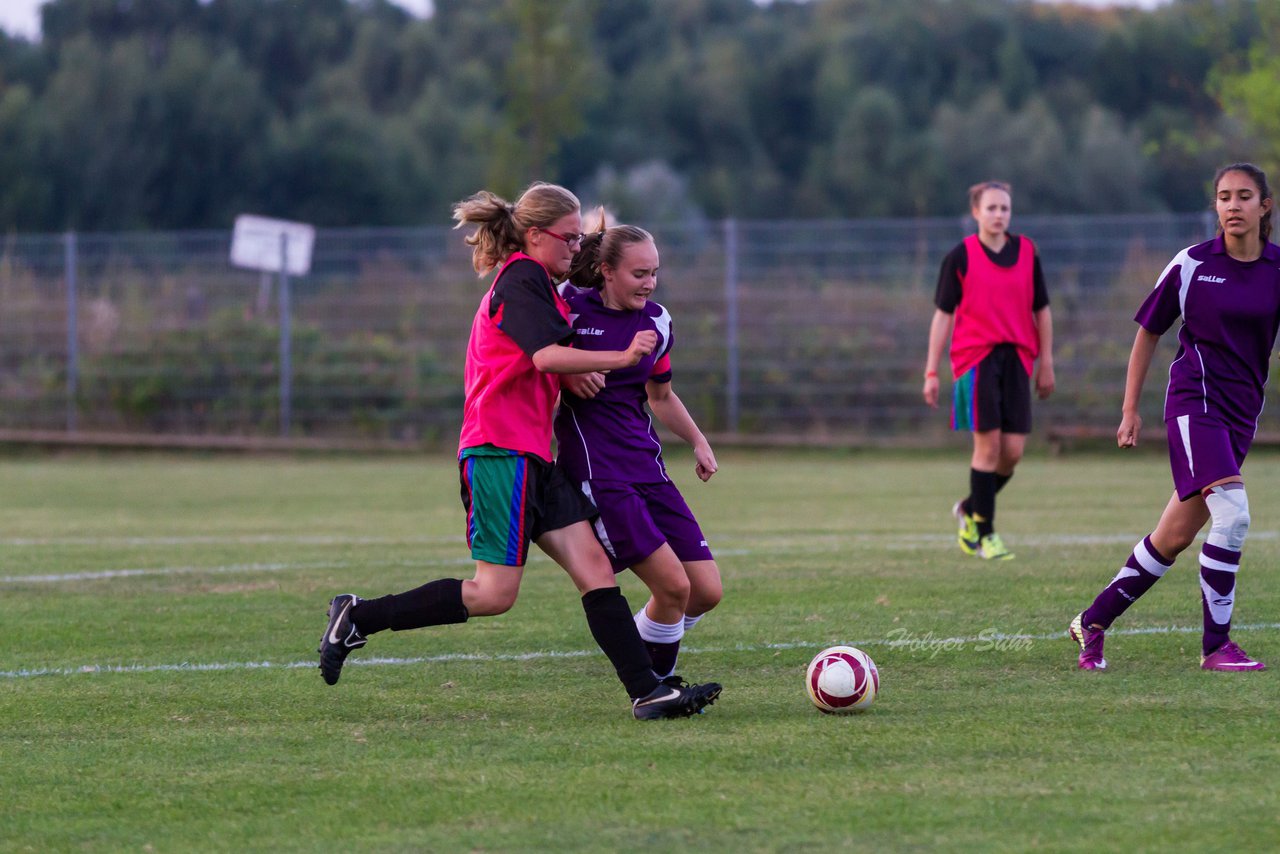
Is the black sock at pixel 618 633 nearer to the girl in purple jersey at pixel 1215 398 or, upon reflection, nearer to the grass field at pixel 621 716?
the grass field at pixel 621 716

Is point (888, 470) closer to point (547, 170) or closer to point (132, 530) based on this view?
point (132, 530)

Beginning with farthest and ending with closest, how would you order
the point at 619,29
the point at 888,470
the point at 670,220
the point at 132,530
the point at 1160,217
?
the point at 619,29 < the point at 670,220 < the point at 1160,217 < the point at 888,470 < the point at 132,530

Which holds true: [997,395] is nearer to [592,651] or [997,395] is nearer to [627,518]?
[592,651]

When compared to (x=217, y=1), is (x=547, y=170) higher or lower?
lower

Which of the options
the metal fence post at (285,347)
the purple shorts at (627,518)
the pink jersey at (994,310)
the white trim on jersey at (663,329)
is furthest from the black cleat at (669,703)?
the metal fence post at (285,347)

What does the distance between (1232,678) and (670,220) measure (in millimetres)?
40885

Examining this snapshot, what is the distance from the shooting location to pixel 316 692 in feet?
17.1

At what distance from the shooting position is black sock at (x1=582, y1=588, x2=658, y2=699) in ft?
15.7

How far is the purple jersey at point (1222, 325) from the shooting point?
539cm

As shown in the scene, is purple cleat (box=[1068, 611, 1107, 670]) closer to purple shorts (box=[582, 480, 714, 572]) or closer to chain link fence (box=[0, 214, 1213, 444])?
purple shorts (box=[582, 480, 714, 572])

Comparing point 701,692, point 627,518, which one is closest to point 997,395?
point 627,518

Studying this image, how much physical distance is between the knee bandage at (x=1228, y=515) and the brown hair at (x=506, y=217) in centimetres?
234

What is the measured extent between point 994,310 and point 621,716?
4720mm

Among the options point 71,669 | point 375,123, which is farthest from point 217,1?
point 71,669
